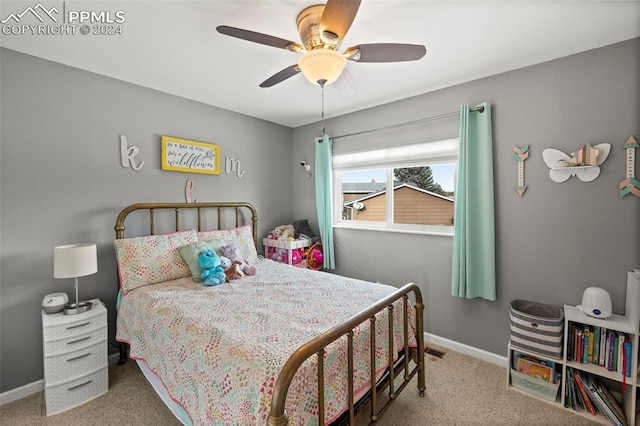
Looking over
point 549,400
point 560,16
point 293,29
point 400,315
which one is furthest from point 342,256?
point 560,16

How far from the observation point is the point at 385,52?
1.58 metres

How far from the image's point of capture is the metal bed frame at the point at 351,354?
101 centimetres

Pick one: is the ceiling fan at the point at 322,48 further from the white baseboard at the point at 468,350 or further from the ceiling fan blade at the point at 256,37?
the white baseboard at the point at 468,350

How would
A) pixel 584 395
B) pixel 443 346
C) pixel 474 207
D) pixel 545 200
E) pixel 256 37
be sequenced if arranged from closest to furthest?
1. pixel 256 37
2. pixel 584 395
3. pixel 545 200
4. pixel 474 207
5. pixel 443 346

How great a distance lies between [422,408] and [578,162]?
2.04 metres

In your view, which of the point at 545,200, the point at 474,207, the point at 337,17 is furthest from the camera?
the point at 474,207

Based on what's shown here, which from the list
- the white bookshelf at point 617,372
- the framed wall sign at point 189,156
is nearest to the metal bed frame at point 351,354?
the framed wall sign at point 189,156

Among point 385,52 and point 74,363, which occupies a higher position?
point 385,52

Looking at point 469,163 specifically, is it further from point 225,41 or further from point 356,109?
point 225,41

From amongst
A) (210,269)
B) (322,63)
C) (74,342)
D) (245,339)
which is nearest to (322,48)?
(322,63)

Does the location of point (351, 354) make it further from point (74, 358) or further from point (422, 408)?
point (74, 358)

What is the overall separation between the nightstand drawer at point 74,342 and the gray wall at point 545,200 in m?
2.69

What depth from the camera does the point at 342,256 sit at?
11.6ft

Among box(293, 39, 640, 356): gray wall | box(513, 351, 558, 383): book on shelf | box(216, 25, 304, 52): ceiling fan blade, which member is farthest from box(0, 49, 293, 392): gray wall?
box(513, 351, 558, 383): book on shelf
